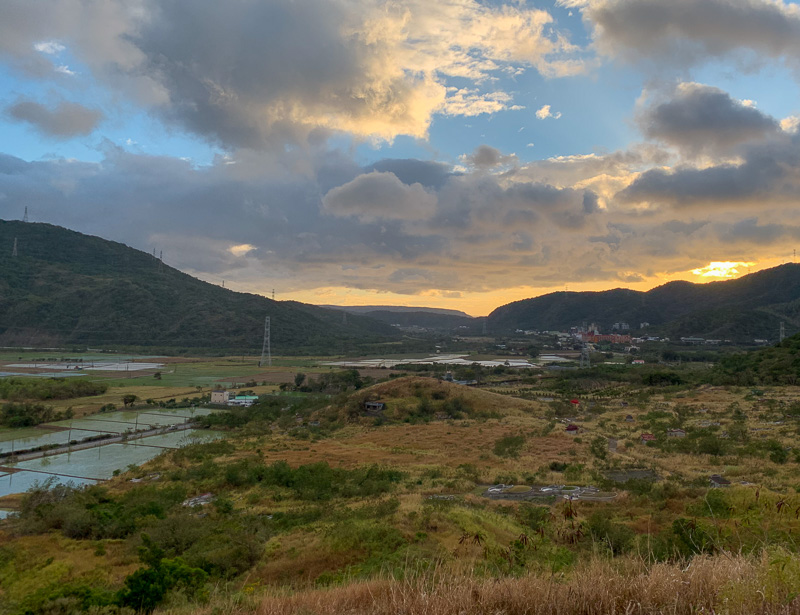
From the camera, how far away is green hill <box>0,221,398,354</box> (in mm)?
124000

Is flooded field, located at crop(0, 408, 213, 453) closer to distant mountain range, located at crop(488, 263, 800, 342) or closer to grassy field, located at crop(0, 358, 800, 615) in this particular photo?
grassy field, located at crop(0, 358, 800, 615)

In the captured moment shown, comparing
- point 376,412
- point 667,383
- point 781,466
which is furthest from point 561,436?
point 667,383

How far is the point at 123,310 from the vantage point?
5241 inches

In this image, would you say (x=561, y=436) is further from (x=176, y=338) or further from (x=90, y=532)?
(x=176, y=338)

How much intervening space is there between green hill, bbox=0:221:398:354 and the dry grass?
12263cm

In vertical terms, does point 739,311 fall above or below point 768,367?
above

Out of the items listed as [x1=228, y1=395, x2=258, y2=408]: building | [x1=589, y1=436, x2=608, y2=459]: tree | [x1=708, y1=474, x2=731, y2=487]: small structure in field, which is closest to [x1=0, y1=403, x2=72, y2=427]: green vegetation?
[x1=228, y1=395, x2=258, y2=408]: building

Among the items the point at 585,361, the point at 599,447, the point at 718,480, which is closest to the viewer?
the point at 718,480

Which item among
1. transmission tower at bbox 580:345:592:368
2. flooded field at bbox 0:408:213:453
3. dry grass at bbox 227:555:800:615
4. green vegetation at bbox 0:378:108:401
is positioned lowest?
flooded field at bbox 0:408:213:453

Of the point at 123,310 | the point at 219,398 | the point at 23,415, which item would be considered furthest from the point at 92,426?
the point at 123,310

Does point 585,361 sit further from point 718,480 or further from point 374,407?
point 718,480

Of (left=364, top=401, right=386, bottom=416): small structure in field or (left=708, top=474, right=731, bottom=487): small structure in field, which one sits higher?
(left=708, top=474, right=731, bottom=487): small structure in field

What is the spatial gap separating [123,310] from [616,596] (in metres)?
151

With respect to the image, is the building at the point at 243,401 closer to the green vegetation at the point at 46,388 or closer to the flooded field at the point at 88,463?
the flooded field at the point at 88,463
